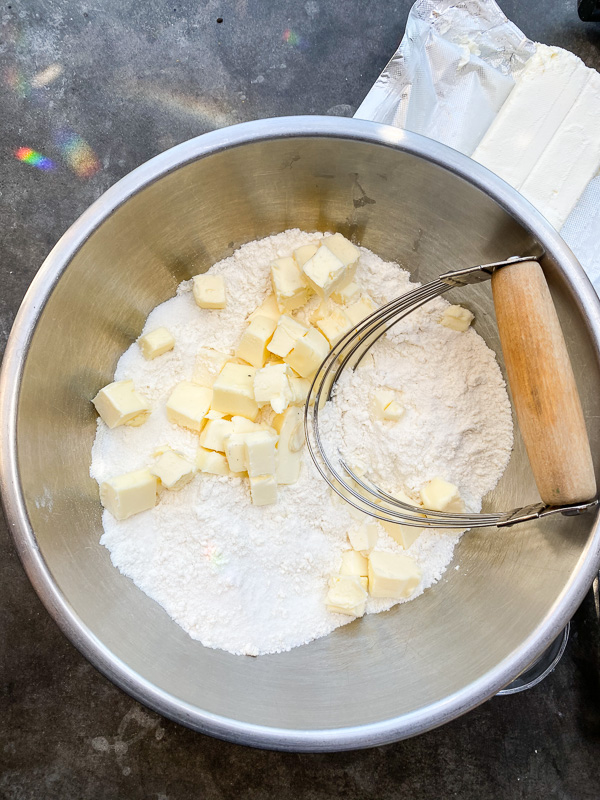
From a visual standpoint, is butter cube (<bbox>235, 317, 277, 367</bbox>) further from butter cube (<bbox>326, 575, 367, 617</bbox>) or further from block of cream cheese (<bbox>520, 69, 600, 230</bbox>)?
block of cream cheese (<bbox>520, 69, 600, 230</bbox>)

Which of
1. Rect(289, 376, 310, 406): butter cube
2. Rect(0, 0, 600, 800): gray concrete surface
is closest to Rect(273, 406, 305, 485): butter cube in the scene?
Rect(289, 376, 310, 406): butter cube

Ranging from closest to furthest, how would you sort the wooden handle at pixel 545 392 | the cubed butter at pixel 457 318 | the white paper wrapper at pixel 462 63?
the wooden handle at pixel 545 392 → the cubed butter at pixel 457 318 → the white paper wrapper at pixel 462 63

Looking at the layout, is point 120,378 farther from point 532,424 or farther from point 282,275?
point 532,424

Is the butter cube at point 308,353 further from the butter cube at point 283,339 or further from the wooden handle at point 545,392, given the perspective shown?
the wooden handle at point 545,392

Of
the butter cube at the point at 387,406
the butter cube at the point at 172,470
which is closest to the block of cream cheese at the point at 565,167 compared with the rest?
the butter cube at the point at 387,406

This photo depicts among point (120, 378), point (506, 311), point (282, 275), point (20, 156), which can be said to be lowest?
point (120, 378)

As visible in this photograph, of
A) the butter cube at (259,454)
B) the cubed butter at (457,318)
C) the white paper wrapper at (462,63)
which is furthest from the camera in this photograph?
the white paper wrapper at (462,63)

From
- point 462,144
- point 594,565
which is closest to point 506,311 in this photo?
point 594,565
